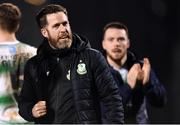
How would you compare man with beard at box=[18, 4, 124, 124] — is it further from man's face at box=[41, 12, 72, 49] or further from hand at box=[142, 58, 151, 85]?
hand at box=[142, 58, 151, 85]

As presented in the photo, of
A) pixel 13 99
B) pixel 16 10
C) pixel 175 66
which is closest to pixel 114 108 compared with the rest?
pixel 13 99

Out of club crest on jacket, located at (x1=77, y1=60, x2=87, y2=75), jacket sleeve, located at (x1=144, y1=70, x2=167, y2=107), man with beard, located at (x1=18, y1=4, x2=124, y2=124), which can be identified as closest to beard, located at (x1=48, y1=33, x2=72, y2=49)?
man with beard, located at (x1=18, y1=4, x2=124, y2=124)

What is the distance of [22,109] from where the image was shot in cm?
215

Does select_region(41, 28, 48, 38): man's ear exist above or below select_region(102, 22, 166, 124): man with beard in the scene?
above

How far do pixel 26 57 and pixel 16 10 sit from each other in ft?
0.86

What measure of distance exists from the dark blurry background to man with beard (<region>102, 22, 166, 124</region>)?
0.13 metres

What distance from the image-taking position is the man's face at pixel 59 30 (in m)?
2.14

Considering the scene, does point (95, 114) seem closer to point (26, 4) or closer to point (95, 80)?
point (95, 80)

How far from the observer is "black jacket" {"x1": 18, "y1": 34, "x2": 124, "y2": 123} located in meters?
2.05

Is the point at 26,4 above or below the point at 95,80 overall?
above

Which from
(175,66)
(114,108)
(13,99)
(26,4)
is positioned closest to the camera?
(114,108)

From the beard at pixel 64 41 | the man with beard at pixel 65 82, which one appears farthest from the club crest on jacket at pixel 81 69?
the beard at pixel 64 41

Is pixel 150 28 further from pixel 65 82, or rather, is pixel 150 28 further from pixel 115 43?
pixel 65 82

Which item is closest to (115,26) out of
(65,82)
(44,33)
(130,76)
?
(130,76)
